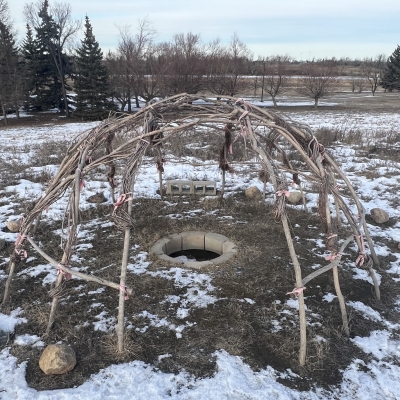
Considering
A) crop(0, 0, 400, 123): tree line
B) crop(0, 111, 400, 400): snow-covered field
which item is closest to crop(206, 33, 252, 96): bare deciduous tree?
crop(0, 0, 400, 123): tree line

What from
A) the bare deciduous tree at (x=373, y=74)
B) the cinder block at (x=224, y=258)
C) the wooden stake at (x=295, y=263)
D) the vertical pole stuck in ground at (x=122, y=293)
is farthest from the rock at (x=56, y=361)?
the bare deciduous tree at (x=373, y=74)

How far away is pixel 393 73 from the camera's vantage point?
134 ft

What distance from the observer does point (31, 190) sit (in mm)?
8391

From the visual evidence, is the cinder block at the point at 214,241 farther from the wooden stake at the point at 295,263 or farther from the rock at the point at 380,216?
the rock at the point at 380,216

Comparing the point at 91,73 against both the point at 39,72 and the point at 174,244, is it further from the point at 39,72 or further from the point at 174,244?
the point at 174,244

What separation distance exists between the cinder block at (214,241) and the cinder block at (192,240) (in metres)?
0.07

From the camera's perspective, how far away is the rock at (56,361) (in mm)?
3307

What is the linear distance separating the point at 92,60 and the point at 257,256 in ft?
72.6

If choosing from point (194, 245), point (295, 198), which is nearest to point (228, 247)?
point (194, 245)

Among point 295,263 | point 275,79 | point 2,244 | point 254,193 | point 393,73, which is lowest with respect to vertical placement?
point 2,244

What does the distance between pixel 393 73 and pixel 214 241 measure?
144 ft

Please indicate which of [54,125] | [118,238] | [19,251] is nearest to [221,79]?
[54,125]

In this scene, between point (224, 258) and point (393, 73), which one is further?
point (393, 73)

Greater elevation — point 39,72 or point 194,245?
point 39,72
